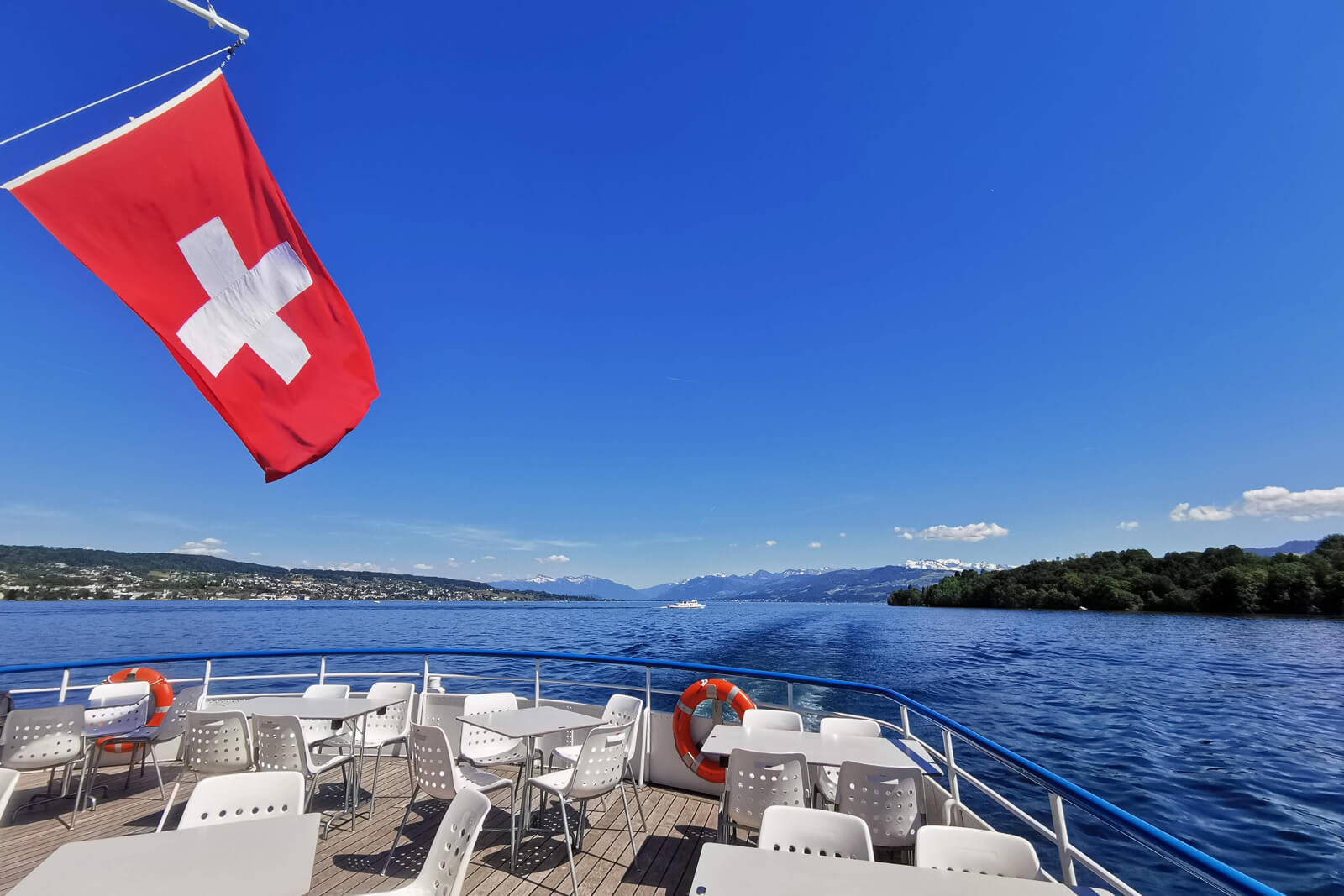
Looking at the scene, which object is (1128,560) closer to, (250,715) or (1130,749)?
(1130,749)

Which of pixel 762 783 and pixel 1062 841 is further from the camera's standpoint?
pixel 762 783

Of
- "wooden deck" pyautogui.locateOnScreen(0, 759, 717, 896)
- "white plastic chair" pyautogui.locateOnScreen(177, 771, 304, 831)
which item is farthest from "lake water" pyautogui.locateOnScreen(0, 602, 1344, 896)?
"white plastic chair" pyautogui.locateOnScreen(177, 771, 304, 831)

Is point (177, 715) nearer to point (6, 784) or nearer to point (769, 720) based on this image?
point (6, 784)

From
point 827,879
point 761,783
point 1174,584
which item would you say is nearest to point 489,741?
point 761,783

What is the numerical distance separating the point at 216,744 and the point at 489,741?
1557 mm

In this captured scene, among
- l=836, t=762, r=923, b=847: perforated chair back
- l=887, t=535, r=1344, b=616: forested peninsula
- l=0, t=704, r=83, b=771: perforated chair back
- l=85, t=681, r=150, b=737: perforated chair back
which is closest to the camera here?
l=836, t=762, r=923, b=847: perforated chair back

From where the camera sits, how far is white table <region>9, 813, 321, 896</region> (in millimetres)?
1485

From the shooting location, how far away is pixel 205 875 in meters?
1.54

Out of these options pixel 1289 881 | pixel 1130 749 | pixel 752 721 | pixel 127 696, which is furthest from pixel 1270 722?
pixel 127 696

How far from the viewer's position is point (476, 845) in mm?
3480

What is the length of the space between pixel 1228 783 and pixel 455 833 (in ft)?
40.2

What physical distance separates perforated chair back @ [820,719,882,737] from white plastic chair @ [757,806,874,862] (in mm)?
1788

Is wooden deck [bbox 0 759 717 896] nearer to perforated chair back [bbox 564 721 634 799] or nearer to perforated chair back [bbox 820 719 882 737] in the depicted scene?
perforated chair back [bbox 564 721 634 799]

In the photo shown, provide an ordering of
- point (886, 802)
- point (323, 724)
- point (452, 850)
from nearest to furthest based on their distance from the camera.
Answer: point (452, 850)
point (886, 802)
point (323, 724)
